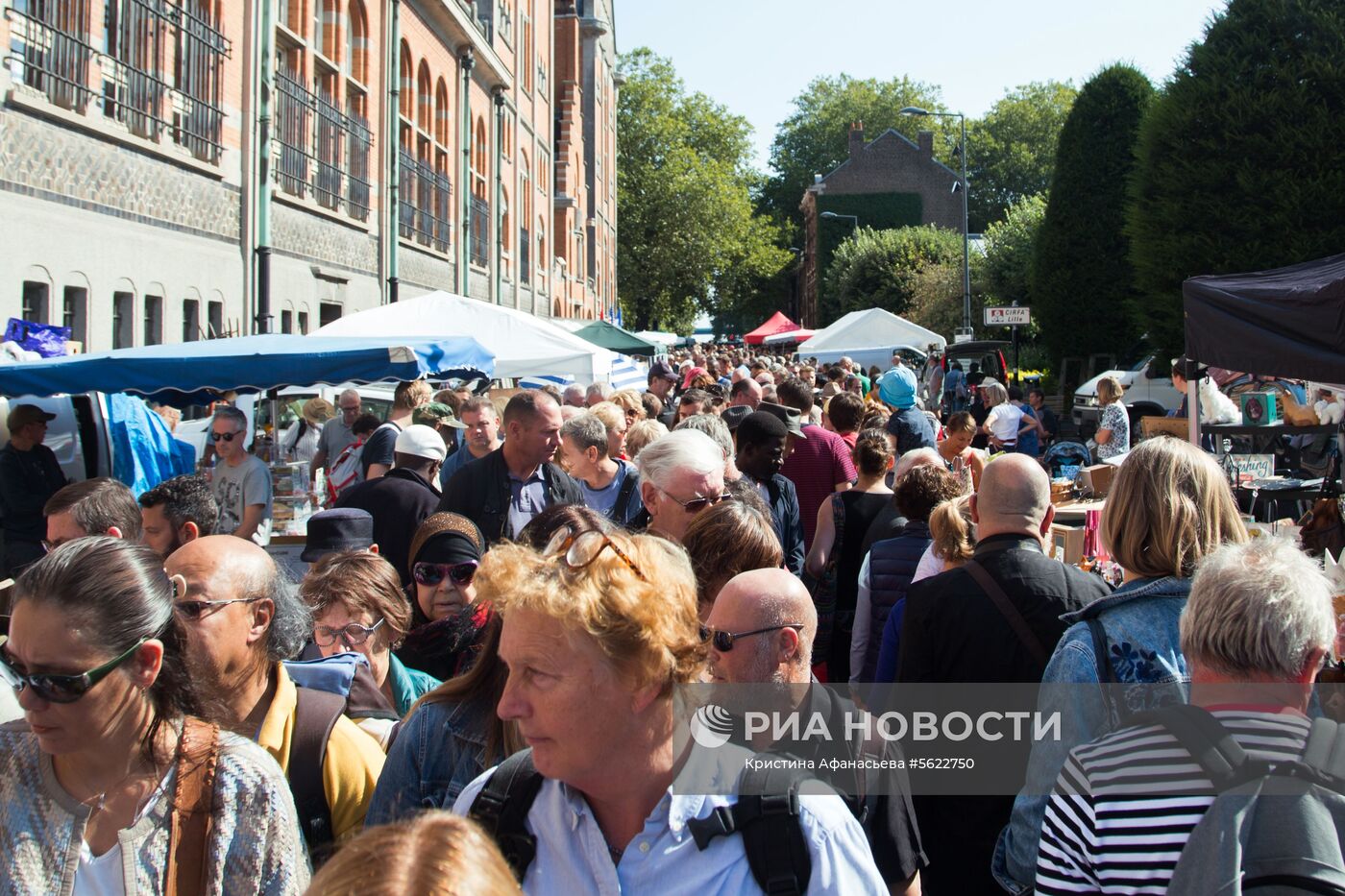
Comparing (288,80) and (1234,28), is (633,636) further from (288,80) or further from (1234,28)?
(1234,28)

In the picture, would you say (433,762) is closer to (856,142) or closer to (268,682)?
(268,682)

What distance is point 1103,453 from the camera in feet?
37.1

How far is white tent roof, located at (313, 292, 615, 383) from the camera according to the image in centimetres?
1234

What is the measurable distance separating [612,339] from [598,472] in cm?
1373

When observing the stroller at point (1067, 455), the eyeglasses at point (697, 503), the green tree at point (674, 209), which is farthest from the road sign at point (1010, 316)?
the green tree at point (674, 209)

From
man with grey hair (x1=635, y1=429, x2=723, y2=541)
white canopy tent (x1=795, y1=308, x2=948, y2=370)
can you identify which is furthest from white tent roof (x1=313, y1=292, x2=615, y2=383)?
white canopy tent (x1=795, y1=308, x2=948, y2=370)

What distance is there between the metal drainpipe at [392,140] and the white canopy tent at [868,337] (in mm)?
9082

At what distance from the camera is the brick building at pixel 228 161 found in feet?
35.5

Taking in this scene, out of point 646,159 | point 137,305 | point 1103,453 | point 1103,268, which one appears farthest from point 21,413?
point 646,159

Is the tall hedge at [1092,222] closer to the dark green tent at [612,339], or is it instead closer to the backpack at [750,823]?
the dark green tent at [612,339]

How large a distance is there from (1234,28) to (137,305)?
764 inches

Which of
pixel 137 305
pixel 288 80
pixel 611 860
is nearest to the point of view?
pixel 611 860

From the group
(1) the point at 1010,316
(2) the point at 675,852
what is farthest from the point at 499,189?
(2) the point at 675,852

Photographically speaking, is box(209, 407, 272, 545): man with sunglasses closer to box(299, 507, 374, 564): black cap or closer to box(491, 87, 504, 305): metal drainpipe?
box(299, 507, 374, 564): black cap
